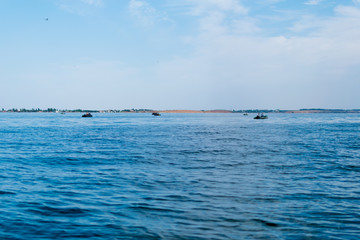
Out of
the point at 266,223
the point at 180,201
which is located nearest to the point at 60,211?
the point at 180,201

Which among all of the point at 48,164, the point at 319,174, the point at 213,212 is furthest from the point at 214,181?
the point at 48,164

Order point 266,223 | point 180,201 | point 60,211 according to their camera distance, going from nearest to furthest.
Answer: point 266,223 < point 60,211 < point 180,201

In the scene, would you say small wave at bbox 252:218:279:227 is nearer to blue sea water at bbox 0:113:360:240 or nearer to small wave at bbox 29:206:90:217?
blue sea water at bbox 0:113:360:240

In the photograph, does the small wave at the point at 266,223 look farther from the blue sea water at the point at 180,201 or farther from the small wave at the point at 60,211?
the small wave at the point at 60,211

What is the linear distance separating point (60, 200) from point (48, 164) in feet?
40.4

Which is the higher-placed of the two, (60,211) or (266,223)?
(266,223)

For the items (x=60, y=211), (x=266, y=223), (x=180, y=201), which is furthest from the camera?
(x=180, y=201)

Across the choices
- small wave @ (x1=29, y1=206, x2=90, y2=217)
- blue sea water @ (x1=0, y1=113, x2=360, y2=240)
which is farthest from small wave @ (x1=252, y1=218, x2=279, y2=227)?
small wave @ (x1=29, y1=206, x2=90, y2=217)

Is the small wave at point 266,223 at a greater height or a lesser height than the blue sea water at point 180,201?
greater

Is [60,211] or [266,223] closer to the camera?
[266,223]

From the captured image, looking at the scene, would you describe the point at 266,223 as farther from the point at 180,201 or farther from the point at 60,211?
the point at 60,211

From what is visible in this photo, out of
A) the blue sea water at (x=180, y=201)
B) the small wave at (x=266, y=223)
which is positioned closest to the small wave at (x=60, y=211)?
the blue sea water at (x=180, y=201)

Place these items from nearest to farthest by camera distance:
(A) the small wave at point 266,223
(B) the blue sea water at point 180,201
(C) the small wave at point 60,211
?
(B) the blue sea water at point 180,201, (A) the small wave at point 266,223, (C) the small wave at point 60,211

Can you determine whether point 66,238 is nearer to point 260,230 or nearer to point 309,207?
point 260,230
